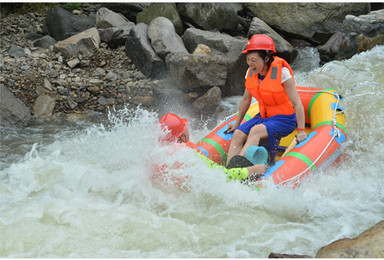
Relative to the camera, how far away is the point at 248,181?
3834 mm

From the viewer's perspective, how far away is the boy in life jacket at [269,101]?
409cm

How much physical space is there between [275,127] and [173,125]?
108 cm

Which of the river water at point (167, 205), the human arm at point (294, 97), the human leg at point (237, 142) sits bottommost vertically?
the river water at point (167, 205)

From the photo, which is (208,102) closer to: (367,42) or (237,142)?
(237,142)

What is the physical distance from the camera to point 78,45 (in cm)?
838

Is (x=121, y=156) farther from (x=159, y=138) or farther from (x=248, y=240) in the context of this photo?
(x=248, y=240)

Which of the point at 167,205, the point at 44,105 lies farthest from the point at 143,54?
the point at 167,205

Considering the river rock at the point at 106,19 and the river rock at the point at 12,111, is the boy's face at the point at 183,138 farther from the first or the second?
the river rock at the point at 106,19

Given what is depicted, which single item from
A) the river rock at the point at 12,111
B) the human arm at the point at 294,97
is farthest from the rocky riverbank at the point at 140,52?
the human arm at the point at 294,97

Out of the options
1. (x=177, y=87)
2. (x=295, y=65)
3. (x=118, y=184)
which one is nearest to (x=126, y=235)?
(x=118, y=184)

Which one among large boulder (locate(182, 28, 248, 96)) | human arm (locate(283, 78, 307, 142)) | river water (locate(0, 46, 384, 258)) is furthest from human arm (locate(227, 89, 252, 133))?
large boulder (locate(182, 28, 248, 96))

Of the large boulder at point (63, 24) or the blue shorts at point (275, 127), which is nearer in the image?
the blue shorts at point (275, 127)

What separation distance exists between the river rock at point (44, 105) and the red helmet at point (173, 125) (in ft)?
11.6

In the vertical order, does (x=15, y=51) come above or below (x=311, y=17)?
below
